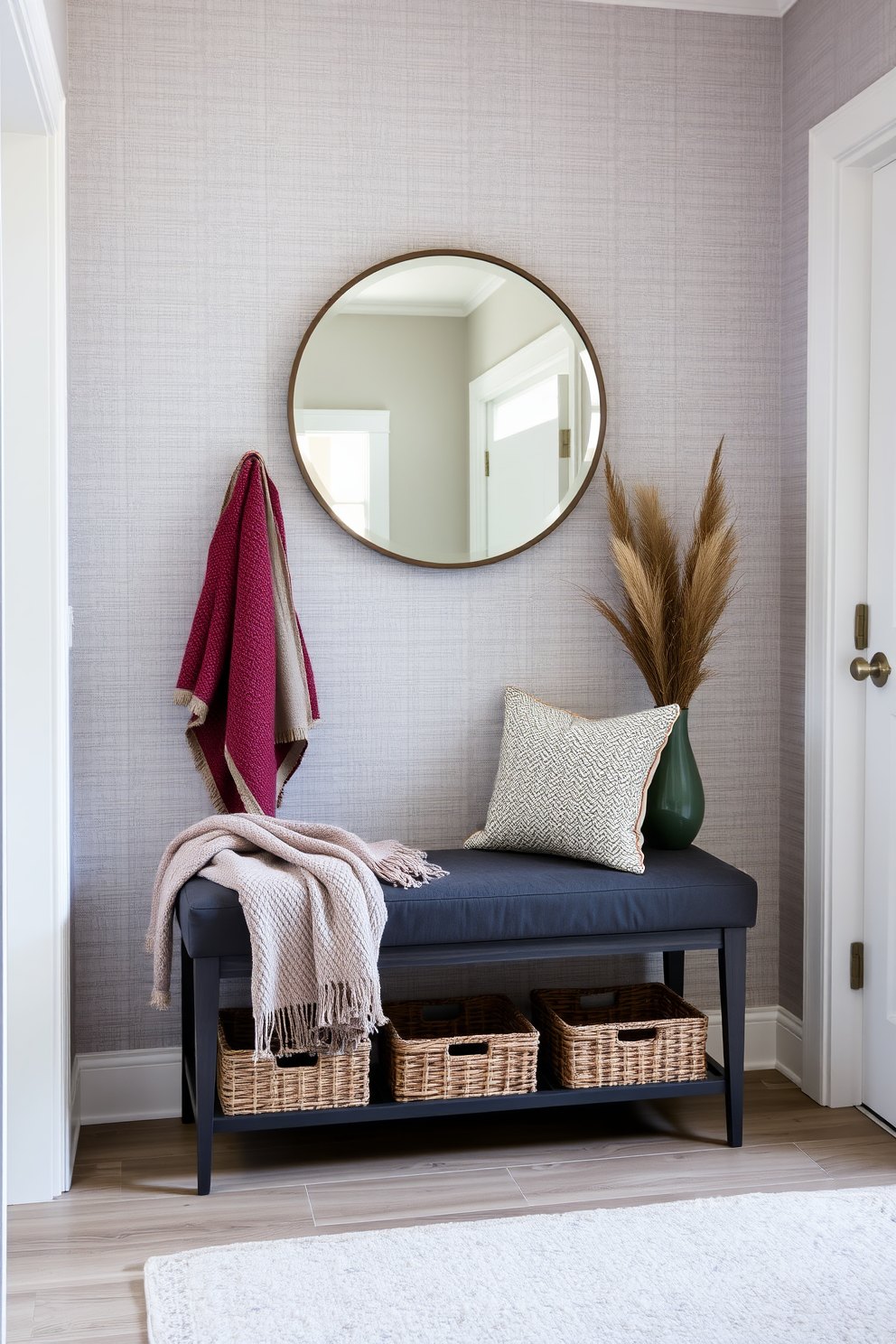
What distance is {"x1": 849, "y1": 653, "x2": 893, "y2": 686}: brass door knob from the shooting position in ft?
8.64

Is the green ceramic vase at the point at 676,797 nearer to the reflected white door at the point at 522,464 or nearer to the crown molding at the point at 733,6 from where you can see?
the reflected white door at the point at 522,464

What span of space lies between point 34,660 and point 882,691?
1823 millimetres

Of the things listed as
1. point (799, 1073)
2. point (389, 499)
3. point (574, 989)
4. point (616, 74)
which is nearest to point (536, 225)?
point (616, 74)

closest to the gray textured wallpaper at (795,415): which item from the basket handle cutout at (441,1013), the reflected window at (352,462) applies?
the basket handle cutout at (441,1013)

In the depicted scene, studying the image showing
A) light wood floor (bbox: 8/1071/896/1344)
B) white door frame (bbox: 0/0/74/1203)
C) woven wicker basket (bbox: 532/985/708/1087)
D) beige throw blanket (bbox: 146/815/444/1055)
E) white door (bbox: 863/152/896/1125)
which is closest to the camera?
light wood floor (bbox: 8/1071/896/1344)

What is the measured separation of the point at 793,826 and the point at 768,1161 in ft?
2.64

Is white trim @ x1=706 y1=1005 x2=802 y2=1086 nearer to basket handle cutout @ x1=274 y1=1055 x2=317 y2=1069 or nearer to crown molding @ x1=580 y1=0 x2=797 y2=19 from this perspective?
basket handle cutout @ x1=274 y1=1055 x2=317 y2=1069

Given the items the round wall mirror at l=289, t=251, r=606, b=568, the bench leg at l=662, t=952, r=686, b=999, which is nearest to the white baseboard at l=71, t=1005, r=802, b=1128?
the bench leg at l=662, t=952, r=686, b=999

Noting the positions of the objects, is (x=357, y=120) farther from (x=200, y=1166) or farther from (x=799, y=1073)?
(x=799, y=1073)

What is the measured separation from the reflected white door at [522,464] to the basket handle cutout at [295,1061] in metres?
1.20

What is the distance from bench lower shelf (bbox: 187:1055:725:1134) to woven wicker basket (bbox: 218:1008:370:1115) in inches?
0.7

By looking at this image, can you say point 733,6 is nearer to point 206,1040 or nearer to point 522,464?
point 522,464

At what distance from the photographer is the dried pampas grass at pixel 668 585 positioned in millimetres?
2699

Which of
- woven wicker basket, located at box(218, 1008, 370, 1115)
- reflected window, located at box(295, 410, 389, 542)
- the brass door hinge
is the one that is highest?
reflected window, located at box(295, 410, 389, 542)
